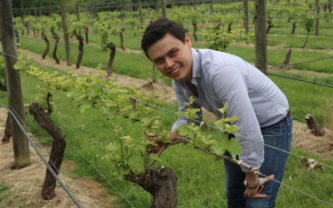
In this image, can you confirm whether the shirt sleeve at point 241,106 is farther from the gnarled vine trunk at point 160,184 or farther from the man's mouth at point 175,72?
the gnarled vine trunk at point 160,184

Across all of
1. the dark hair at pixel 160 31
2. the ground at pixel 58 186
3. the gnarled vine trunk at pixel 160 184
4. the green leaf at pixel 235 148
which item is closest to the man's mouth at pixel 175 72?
the dark hair at pixel 160 31

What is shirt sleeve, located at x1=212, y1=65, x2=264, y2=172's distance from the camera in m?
1.82

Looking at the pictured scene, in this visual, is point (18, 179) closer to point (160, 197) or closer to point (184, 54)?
point (160, 197)

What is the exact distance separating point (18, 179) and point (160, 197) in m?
2.88

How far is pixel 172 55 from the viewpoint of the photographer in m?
1.95

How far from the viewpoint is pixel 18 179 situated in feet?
14.7

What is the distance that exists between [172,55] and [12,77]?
3.10 meters

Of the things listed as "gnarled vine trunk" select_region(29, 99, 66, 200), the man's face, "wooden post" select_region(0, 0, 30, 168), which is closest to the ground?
"gnarled vine trunk" select_region(29, 99, 66, 200)

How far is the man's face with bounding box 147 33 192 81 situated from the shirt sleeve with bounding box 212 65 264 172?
0.21 meters

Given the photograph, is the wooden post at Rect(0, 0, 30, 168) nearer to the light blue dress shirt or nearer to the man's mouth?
Result: the light blue dress shirt

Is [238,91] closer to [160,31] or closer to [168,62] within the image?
[168,62]

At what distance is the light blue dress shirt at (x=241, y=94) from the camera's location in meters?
1.83

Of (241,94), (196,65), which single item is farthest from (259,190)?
(196,65)

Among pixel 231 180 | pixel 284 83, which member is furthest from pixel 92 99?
pixel 284 83
